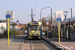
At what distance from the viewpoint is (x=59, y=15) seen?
1444 centimetres

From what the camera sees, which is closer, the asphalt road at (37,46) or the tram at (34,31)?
the asphalt road at (37,46)

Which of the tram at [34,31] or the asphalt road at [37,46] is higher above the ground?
the tram at [34,31]

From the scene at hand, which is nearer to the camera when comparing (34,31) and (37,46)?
(37,46)

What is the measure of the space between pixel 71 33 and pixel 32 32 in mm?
6605

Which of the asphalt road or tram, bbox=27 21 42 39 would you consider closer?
the asphalt road

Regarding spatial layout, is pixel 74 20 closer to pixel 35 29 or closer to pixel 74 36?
pixel 74 36

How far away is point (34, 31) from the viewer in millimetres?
23266

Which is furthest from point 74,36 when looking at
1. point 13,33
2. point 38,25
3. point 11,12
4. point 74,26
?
point 13,33

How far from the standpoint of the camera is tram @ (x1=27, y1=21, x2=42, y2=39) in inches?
918

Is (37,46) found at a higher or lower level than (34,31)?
lower

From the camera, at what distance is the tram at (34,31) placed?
23.3 m

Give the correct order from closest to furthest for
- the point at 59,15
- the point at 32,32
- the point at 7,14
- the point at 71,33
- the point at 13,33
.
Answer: the point at 7,14 → the point at 59,15 → the point at 71,33 → the point at 32,32 → the point at 13,33

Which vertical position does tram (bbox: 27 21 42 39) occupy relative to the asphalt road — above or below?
above

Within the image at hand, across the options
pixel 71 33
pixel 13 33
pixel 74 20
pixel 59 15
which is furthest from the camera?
pixel 13 33
